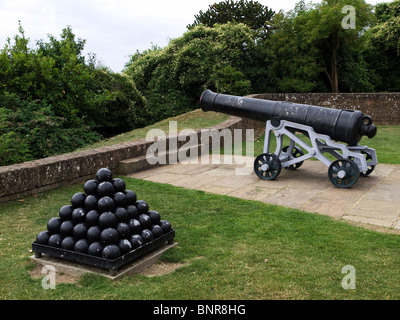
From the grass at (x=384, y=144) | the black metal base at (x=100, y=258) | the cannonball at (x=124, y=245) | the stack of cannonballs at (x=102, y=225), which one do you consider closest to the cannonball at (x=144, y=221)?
the stack of cannonballs at (x=102, y=225)

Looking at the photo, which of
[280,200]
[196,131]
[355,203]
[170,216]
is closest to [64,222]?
[170,216]

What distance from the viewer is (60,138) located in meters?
10.5

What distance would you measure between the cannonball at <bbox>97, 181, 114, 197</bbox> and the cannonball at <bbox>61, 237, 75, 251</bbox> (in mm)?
482

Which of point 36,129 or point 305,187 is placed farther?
point 36,129

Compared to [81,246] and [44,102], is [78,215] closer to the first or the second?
[81,246]

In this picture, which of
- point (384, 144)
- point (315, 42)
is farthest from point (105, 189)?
point (315, 42)

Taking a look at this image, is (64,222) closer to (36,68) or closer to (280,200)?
(280,200)

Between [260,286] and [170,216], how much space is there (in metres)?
2.14

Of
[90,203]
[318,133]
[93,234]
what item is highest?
[318,133]

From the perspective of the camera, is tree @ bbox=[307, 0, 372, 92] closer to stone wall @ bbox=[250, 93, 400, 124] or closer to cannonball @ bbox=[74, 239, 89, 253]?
stone wall @ bbox=[250, 93, 400, 124]

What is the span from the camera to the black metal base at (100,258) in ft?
11.9

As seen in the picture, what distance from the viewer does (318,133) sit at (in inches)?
287

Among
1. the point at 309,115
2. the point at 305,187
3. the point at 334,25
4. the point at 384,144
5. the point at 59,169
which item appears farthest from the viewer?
the point at 334,25

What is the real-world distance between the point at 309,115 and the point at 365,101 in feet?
34.6
